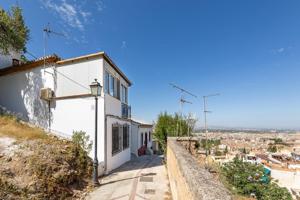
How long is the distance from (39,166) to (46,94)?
211 inches

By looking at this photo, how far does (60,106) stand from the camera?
34.0 ft

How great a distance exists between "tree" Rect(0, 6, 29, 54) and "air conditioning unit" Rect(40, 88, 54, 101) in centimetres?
478

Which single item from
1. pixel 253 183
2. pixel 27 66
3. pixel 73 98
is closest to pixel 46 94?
pixel 73 98

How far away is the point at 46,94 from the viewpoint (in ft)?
34.5

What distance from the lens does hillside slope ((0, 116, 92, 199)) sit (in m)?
5.65

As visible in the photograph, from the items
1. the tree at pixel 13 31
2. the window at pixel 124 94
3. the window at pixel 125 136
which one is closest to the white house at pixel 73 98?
the window at pixel 125 136

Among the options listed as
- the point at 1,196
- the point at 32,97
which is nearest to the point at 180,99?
the point at 1,196

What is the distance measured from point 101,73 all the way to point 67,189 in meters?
5.58

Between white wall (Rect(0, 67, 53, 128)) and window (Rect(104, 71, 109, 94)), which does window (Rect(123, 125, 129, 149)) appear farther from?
white wall (Rect(0, 67, 53, 128))

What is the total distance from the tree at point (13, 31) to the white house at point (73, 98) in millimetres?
1673

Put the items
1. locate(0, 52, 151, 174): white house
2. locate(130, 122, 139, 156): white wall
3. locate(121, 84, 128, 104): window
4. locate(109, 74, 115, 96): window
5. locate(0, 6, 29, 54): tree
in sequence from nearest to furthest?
locate(0, 52, 151, 174): white house, locate(109, 74, 115, 96): window, locate(0, 6, 29, 54): tree, locate(121, 84, 128, 104): window, locate(130, 122, 139, 156): white wall

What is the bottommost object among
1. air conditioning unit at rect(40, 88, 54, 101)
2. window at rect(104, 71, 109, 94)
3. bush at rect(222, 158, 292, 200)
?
bush at rect(222, 158, 292, 200)

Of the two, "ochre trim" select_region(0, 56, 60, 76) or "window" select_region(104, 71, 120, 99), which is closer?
"window" select_region(104, 71, 120, 99)

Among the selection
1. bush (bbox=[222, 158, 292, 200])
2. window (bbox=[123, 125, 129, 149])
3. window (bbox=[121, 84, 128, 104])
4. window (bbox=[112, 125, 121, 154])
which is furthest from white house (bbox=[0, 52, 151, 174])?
bush (bbox=[222, 158, 292, 200])
